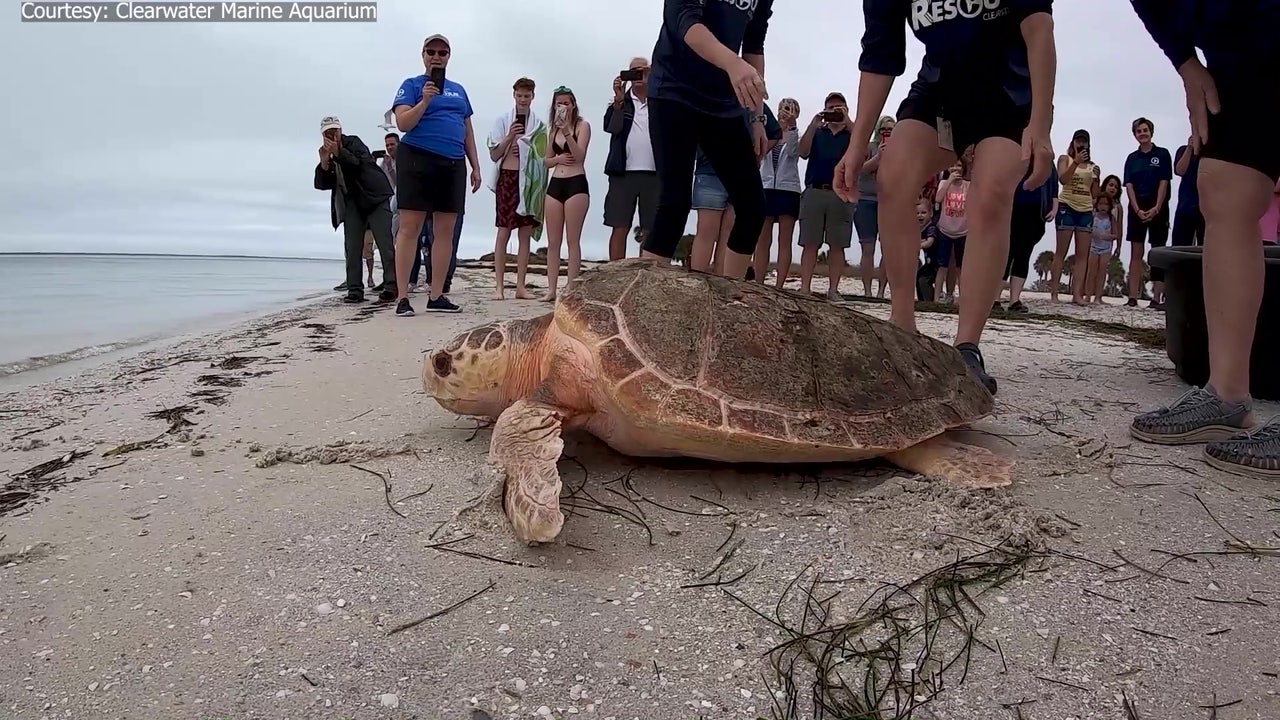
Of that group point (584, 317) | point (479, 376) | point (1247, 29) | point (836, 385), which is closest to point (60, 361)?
point (479, 376)

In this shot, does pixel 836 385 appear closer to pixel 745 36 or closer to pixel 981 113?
pixel 981 113

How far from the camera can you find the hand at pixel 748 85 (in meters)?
2.53

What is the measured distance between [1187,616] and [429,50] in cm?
547

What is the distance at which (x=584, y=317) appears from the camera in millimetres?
2137

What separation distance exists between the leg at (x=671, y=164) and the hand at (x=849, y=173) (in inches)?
17.2

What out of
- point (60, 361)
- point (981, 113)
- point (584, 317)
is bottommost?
point (60, 361)

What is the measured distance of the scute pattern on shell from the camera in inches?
76.4

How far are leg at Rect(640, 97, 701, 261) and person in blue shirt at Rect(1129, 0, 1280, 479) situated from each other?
171 cm

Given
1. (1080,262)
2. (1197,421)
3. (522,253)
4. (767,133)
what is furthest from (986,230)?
(1080,262)

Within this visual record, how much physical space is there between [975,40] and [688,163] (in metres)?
1.28

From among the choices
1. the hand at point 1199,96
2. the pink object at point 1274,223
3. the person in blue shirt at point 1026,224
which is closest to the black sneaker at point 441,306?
the person in blue shirt at point 1026,224

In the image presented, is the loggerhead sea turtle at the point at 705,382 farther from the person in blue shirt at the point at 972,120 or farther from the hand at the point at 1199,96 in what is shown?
the hand at the point at 1199,96

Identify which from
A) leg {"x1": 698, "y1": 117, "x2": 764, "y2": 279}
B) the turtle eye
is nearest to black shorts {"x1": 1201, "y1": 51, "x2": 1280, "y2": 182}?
leg {"x1": 698, "y1": 117, "x2": 764, "y2": 279}

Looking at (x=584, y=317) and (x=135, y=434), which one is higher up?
(x=584, y=317)
